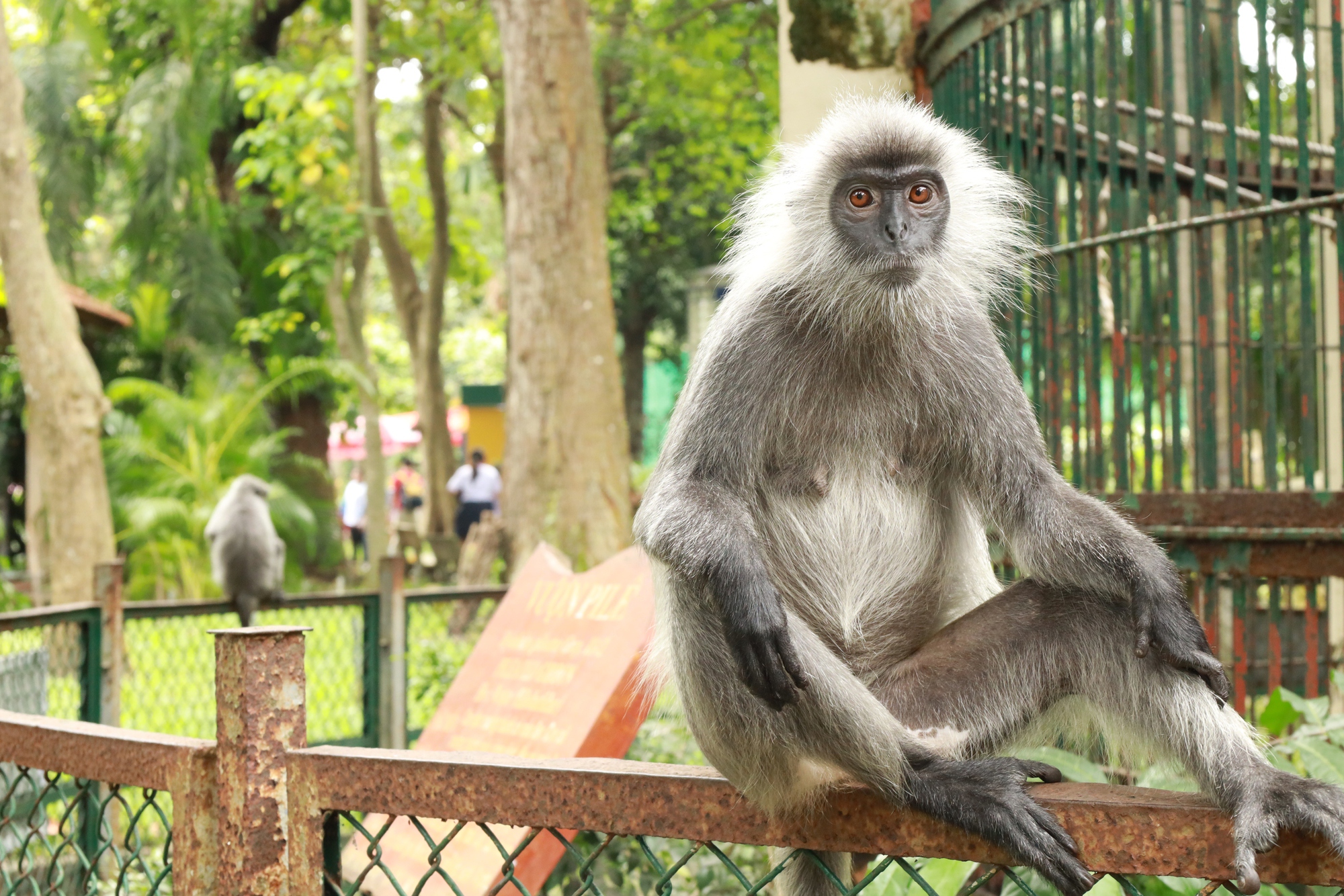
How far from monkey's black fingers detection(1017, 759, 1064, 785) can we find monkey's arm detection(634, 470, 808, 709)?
1.12ft

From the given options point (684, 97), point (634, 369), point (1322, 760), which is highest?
point (684, 97)

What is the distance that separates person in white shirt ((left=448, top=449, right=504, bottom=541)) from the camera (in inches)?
616

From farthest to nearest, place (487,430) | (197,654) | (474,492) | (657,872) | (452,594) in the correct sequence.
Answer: (487,430), (474,492), (197,654), (452,594), (657,872)

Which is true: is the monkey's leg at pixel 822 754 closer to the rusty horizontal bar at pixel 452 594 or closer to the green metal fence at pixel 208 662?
the green metal fence at pixel 208 662

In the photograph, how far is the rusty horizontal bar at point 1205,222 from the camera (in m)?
3.16

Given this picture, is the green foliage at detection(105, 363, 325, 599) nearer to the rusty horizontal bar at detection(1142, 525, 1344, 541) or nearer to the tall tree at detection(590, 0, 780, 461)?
the tall tree at detection(590, 0, 780, 461)

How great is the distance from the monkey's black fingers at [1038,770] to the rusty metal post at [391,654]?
323cm

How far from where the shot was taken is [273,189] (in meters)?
13.7

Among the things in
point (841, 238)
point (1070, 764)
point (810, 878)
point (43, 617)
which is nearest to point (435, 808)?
point (810, 878)

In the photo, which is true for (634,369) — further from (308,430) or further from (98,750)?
(98,750)

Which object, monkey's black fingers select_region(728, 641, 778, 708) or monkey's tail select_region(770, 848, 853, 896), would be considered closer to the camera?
monkey's black fingers select_region(728, 641, 778, 708)

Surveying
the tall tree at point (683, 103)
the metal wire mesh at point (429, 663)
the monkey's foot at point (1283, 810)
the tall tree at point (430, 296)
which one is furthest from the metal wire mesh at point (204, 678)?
the tall tree at point (683, 103)

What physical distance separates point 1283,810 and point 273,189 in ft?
44.5

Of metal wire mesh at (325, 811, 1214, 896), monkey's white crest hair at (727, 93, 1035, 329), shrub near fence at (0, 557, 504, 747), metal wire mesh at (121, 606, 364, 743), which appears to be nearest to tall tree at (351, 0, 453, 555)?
metal wire mesh at (121, 606, 364, 743)
